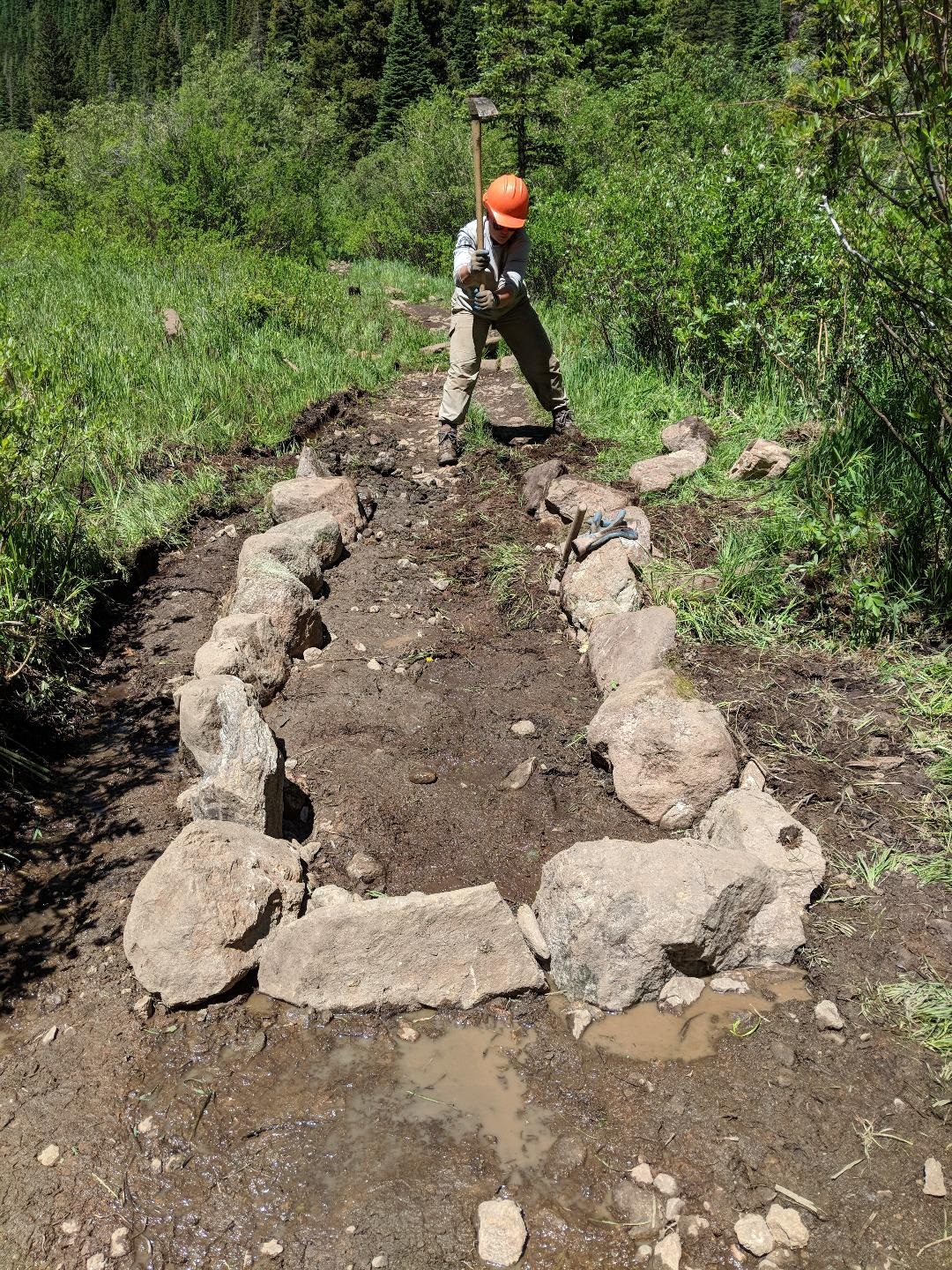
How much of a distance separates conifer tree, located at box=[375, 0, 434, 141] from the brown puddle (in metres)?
35.0

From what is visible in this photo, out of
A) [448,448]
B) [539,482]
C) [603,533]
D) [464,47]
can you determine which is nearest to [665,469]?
[539,482]

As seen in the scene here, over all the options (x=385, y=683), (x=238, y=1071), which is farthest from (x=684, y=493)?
(x=238, y=1071)

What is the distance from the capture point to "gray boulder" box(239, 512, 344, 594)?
4.32 meters

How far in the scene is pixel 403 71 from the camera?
32219 millimetres

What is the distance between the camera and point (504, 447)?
5.99 meters

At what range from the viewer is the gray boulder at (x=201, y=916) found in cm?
242

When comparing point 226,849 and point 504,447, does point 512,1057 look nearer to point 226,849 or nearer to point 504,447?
point 226,849

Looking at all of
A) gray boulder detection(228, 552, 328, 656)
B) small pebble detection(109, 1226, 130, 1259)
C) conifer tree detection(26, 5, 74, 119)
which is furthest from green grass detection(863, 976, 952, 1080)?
conifer tree detection(26, 5, 74, 119)

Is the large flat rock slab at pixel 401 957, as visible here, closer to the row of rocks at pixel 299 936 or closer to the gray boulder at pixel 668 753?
the row of rocks at pixel 299 936

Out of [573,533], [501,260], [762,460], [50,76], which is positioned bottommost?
[573,533]

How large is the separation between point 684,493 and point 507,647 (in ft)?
4.48

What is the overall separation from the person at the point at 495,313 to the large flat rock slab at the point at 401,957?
3.93m

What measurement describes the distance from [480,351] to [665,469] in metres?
1.71

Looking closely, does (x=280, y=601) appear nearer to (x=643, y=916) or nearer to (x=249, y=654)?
(x=249, y=654)
